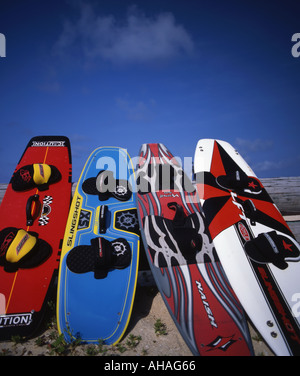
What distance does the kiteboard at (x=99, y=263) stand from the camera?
220 centimetres

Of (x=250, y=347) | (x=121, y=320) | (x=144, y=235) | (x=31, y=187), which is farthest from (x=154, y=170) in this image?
(x=250, y=347)

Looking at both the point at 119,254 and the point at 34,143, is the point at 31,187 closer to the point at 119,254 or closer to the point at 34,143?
the point at 34,143

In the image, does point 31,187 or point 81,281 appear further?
point 31,187

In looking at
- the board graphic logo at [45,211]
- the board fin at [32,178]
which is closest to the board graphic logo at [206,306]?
the board graphic logo at [45,211]

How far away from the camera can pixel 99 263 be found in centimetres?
243

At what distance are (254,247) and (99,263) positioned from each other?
175cm

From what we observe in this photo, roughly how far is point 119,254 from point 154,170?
1.45m

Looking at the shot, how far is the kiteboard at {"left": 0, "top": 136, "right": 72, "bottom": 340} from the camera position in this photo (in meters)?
2.33

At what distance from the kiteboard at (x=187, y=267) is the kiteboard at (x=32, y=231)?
3.77ft

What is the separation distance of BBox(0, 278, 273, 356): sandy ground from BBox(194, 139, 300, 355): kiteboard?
26 centimetres

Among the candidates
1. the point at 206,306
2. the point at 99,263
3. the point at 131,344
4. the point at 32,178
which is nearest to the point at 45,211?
the point at 32,178

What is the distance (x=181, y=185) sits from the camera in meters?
3.49

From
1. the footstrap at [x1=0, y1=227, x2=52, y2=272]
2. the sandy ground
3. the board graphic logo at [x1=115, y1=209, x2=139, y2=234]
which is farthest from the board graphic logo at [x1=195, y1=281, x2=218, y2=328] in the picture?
the footstrap at [x1=0, y1=227, x2=52, y2=272]

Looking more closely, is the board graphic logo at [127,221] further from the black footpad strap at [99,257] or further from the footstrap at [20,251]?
the footstrap at [20,251]
